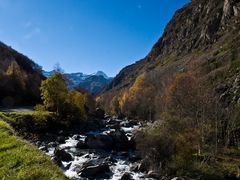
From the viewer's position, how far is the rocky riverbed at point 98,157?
121 feet

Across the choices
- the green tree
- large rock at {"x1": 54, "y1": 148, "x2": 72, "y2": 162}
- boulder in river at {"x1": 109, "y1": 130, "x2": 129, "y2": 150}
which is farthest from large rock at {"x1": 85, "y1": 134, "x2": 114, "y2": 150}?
the green tree

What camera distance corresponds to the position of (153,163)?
128 feet

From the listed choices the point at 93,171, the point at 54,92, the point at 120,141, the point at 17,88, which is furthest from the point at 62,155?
the point at 17,88

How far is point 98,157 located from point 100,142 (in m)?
9.03

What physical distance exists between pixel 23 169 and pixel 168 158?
2679 cm

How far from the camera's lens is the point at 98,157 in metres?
45.7

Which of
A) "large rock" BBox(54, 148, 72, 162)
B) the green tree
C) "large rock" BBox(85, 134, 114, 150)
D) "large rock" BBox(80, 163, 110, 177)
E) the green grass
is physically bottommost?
"large rock" BBox(80, 163, 110, 177)

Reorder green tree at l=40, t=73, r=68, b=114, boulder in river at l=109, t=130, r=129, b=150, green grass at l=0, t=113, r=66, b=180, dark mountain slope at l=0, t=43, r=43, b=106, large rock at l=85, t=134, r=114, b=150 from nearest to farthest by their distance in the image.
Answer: green grass at l=0, t=113, r=66, b=180 < large rock at l=85, t=134, r=114, b=150 < boulder in river at l=109, t=130, r=129, b=150 < green tree at l=40, t=73, r=68, b=114 < dark mountain slope at l=0, t=43, r=43, b=106

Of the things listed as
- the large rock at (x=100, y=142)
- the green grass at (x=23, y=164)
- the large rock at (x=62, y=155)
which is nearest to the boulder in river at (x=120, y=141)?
the large rock at (x=100, y=142)

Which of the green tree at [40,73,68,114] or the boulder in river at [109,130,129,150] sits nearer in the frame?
the boulder in river at [109,130,129,150]

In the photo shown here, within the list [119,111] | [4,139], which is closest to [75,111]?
[4,139]

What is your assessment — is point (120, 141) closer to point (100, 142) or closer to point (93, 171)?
point (100, 142)

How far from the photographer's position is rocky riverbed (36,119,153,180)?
1447 inches

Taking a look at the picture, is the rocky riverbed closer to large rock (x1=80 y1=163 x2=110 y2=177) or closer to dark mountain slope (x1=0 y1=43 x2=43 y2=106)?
large rock (x1=80 y1=163 x2=110 y2=177)
